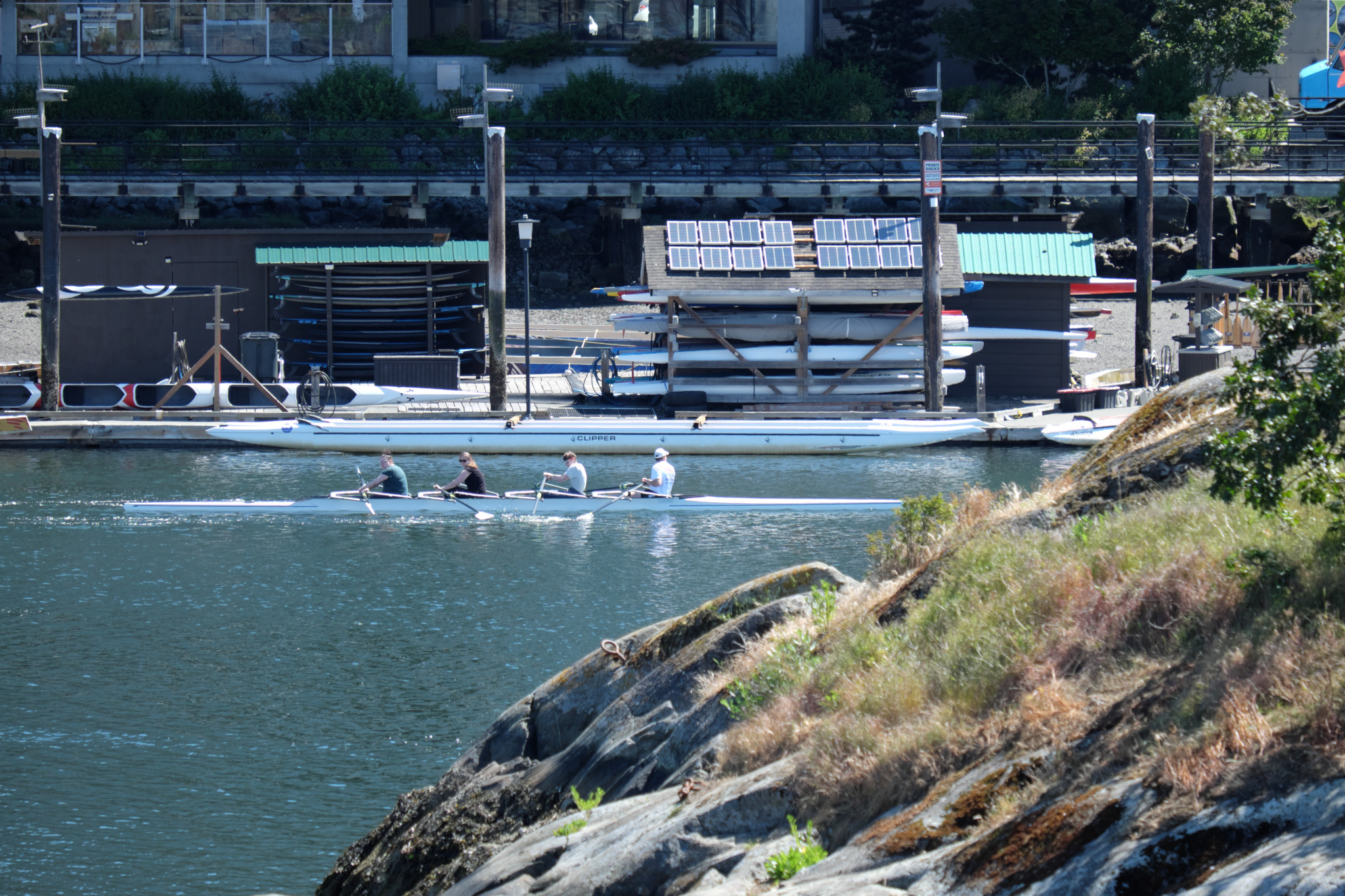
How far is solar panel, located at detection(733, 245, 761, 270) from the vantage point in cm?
3331

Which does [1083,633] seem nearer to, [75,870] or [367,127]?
[75,870]

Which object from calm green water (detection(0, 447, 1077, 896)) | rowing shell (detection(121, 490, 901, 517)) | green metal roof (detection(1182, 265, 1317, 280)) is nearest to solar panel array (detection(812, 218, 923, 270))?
calm green water (detection(0, 447, 1077, 896))

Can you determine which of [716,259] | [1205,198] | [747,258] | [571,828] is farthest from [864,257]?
[571,828]

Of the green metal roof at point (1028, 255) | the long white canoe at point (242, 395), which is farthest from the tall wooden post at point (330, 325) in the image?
the green metal roof at point (1028, 255)

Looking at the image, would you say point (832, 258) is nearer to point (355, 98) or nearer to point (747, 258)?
point (747, 258)

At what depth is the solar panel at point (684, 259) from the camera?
109 ft

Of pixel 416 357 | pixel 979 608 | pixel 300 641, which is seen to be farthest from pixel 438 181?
pixel 979 608

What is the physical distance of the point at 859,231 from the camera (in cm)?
3434

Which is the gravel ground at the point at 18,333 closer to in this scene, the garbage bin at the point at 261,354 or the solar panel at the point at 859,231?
the garbage bin at the point at 261,354

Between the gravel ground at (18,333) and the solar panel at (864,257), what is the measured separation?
2210cm

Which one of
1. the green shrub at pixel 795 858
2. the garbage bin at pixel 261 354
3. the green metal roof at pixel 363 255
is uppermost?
the green metal roof at pixel 363 255

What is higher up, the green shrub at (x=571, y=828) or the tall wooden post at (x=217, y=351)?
the tall wooden post at (x=217, y=351)

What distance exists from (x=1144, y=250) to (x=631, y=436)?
14.6 meters

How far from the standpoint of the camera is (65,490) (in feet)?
90.5
